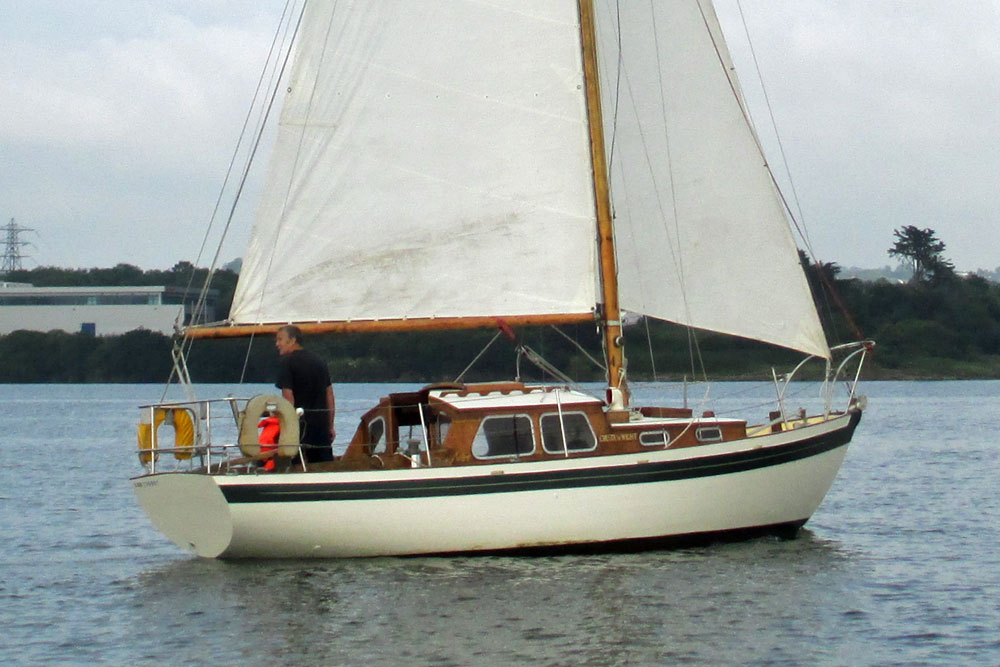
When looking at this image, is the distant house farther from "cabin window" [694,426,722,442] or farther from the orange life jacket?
"cabin window" [694,426,722,442]

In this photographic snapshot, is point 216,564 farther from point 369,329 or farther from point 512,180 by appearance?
point 512,180

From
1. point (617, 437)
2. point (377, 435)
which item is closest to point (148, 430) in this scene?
point (377, 435)

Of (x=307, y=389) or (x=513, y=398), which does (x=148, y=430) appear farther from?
A: (x=513, y=398)

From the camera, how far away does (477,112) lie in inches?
816

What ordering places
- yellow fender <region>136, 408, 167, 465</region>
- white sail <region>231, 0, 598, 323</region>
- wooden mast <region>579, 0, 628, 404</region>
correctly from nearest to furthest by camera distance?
yellow fender <region>136, 408, 167, 465</region> < white sail <region>231, 0, 598, 323</region> < wooden mast <region>579, 0, 628, 404</region>

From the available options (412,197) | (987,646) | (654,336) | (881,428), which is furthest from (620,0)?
(881,428)

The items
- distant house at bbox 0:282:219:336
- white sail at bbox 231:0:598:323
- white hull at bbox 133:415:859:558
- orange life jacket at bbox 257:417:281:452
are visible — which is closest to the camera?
white hull at bbox 133:415:859:558

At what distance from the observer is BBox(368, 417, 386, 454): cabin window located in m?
20.0

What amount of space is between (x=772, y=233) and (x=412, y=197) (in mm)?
5200

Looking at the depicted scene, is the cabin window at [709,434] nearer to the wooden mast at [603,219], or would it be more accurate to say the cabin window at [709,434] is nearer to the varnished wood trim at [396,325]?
the wooden mast at [603,219]

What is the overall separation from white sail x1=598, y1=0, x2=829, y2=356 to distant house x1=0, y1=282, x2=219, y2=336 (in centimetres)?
11117

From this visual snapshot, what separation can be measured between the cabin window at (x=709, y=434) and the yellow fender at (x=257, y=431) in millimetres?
5328

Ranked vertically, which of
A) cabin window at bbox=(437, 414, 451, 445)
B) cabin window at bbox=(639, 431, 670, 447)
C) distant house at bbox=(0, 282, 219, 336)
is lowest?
cabin window at bbox=(639, 431, 670, 447)

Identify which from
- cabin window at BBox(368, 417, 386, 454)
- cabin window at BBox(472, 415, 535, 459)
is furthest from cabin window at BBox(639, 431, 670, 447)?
cabin window at BBox(368, 417, 386, 454)
